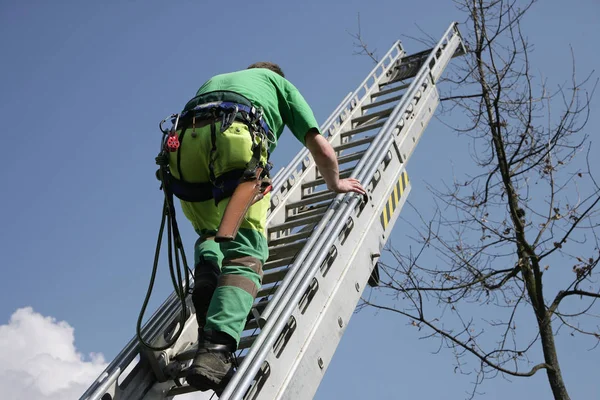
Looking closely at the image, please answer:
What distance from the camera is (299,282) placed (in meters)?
3.48

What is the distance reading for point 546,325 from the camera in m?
6.57

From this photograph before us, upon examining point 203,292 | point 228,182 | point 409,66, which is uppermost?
point 409,66

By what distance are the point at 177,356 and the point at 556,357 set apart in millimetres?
4093

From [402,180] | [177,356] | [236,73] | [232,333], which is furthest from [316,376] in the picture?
[402,180]

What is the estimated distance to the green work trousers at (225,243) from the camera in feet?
10.5

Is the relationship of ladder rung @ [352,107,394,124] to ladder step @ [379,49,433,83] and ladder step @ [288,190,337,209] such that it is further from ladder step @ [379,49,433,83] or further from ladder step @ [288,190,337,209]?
ladder step @ [288,190,337,209]

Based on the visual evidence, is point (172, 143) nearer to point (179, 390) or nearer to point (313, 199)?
point (179, 390)

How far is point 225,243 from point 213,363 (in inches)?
26.1

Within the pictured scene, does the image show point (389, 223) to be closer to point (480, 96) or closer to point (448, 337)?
point (448, 337)

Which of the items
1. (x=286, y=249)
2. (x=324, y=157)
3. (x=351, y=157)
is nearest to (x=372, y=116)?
(x=351, y=157)

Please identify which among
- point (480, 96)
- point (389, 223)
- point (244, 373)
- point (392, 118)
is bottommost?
point (244, 373)

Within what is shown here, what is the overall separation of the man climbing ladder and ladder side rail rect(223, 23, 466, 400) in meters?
0.15

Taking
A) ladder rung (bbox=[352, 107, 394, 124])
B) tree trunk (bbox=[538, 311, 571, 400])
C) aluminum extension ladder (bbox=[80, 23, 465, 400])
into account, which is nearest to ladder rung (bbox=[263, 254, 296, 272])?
aluminum extension ladder (bbox=[80, 23, 465, 400])

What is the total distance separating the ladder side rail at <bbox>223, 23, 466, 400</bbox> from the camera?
2850 mm
